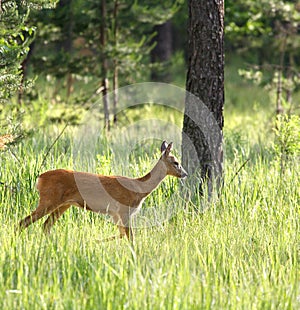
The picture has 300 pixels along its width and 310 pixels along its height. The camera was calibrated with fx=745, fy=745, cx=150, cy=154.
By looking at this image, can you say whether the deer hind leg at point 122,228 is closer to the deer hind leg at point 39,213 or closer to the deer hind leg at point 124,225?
the deer hind leg at point 124,225

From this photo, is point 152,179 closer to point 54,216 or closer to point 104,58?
point 54,216

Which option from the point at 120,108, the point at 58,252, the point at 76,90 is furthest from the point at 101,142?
the point at 76,90

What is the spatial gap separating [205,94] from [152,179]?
1.69 m

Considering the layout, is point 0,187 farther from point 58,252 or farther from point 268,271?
point 268,271

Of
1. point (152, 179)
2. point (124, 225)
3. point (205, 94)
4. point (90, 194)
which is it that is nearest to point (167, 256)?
point (124, 225)

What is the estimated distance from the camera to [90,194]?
245 inches

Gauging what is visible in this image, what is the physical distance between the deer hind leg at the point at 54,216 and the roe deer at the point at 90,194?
0.02 metres

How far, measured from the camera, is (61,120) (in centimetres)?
1327

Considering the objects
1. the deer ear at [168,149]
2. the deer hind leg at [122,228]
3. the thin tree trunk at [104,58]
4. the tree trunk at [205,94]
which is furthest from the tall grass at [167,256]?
the thin tree trunk at [104,58]

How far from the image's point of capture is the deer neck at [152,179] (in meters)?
6.54

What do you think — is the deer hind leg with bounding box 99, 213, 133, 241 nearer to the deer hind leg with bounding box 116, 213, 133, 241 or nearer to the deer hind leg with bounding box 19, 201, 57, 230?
the deer hind leg with bounding box 116, 213, 133, 241

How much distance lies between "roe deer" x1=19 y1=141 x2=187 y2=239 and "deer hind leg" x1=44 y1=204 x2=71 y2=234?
0.06 ft

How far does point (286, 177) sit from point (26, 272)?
4237mm

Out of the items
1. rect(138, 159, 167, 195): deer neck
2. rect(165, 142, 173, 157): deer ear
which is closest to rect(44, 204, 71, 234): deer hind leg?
rect(138, 159, 167, 195): deer neck
